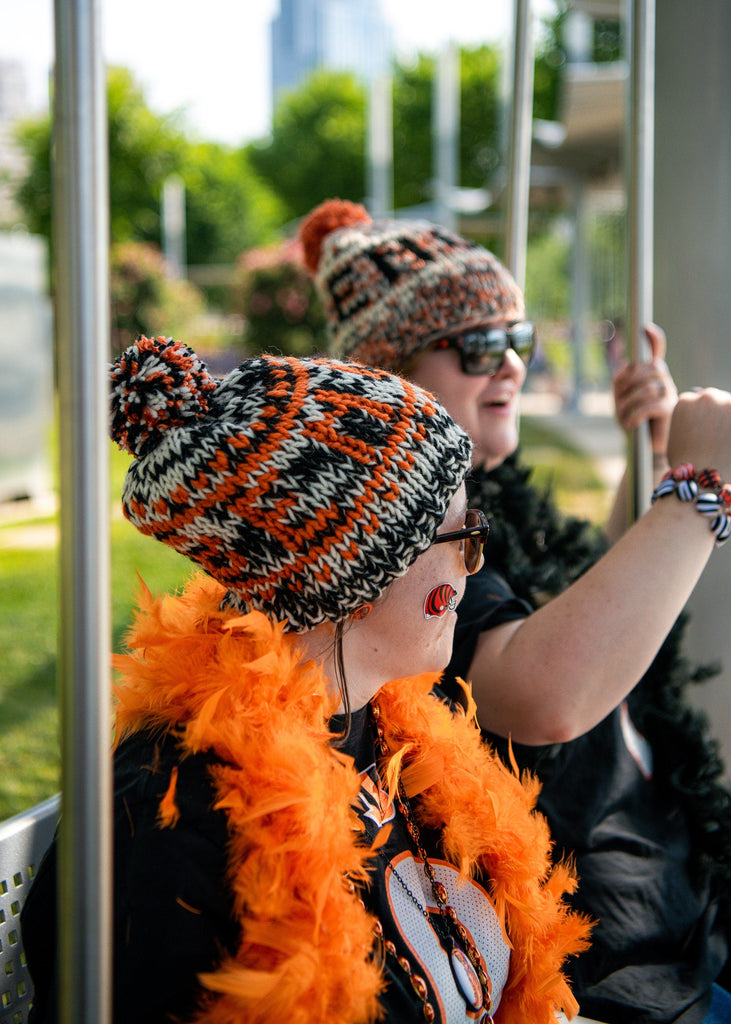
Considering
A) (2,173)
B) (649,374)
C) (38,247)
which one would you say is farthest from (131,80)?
(649,374)

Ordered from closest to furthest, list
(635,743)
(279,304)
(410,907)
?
1. (410,907)
2. (635,743)
3. (279,304)

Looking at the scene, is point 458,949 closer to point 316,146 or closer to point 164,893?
point 164,893

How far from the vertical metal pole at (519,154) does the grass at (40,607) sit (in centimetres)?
61

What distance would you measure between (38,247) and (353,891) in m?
8.91

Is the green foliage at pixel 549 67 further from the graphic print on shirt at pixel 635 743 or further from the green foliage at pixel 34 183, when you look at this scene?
the graphic print on shirt at pixel 635 743

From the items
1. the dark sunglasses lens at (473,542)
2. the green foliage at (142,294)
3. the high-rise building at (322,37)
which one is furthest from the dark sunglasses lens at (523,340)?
the high-rise building at (322,37)

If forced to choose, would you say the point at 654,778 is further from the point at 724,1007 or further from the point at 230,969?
the point at 230,969

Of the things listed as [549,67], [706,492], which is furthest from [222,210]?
[706,492]

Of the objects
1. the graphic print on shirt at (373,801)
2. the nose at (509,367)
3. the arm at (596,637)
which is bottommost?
the graphic print on shirt at (373,801)

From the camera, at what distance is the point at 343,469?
3.73ft

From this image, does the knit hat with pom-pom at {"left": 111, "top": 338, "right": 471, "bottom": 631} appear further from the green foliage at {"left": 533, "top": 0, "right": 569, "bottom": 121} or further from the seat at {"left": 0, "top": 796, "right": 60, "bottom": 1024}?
the green foliage at {"left": 533, "top": 0, "right": 569, "bottom": 121}

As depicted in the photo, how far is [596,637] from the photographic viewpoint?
4.58 feet

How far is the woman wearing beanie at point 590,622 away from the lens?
1432 millimetres

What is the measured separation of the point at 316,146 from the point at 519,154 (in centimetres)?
4455
